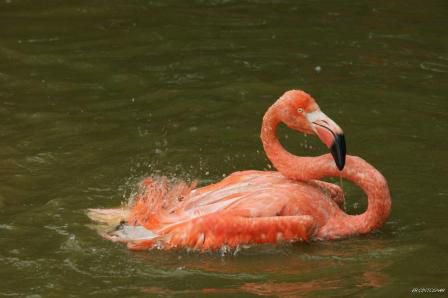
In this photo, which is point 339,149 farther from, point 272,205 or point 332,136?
point 272,205

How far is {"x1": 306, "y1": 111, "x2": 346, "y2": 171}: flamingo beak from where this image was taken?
7602 millimetres

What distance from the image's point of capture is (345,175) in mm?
7953

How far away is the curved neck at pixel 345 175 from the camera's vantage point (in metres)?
7.79

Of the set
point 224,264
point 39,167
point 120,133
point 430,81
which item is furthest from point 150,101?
point 224,264

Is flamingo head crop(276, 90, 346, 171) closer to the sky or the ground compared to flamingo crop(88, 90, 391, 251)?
closer to the sky

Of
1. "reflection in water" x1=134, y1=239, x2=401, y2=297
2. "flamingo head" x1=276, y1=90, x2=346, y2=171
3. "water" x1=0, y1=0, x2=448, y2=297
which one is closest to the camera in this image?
"reflection in water" x1=134, y1=239, x2=401, y2=297

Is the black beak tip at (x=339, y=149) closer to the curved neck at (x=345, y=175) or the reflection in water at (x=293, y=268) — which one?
the curved neck at (x=345, y=175)

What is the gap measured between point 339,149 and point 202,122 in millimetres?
3030

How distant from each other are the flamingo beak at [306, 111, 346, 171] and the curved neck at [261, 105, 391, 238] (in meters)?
0.27

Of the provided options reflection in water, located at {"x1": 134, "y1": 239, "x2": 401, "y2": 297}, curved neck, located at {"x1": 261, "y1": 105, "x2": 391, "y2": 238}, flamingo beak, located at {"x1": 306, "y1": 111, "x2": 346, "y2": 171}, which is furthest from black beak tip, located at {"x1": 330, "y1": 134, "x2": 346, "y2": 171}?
reflection in water, located at {"x1": 134, "y1": 239, "x2": 401, "y2": 297}

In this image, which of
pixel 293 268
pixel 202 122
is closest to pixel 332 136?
pixel 293 268

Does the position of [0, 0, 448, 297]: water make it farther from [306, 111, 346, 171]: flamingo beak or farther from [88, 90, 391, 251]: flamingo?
[306, 111, 346, 171]: flamingo beak

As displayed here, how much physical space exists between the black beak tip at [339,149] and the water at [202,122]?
2.18ft

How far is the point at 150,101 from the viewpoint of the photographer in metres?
11.0
